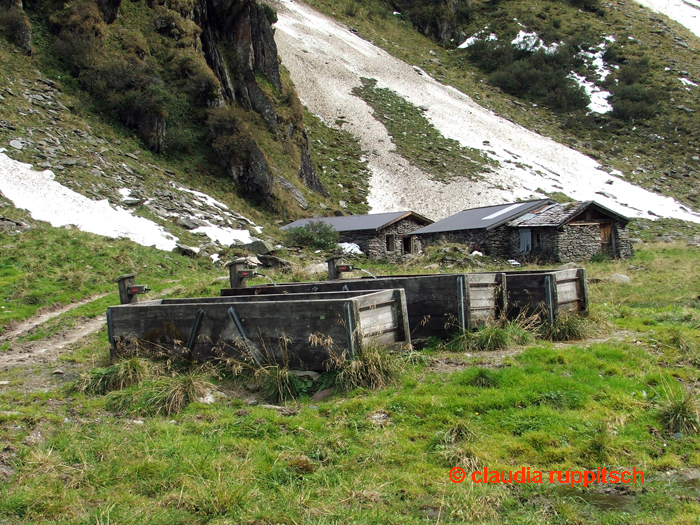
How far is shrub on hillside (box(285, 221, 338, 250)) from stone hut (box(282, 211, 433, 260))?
4.67 ft

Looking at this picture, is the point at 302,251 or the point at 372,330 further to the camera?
the point at 302,251

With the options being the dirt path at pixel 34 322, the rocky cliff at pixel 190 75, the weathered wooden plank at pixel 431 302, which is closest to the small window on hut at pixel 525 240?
the rocky cliff at pixel 190 75

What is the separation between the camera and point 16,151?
22.9 metres

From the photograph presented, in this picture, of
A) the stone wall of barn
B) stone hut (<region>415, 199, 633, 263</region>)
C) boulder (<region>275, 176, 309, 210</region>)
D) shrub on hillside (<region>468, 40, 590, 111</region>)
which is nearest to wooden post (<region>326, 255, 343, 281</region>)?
stone hut (<region>415, 199, 633, 263</region>)

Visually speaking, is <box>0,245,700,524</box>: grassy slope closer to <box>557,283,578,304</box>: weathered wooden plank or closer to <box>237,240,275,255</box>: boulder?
<box>557,283,578,304</box>: weathered wooden plank

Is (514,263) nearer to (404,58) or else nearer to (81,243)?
(81,243)

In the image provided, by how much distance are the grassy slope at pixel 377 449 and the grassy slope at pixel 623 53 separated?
185 feet

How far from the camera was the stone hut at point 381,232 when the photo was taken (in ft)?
109

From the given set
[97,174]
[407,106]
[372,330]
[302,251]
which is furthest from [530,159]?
[372,330]

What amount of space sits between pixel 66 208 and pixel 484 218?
77.5 feet

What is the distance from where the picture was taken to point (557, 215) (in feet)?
95.9

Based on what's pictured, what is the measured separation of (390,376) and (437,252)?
21.6 meters

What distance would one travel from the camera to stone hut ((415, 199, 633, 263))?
28.7m

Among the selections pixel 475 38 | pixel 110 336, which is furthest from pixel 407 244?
pixel 475 38
